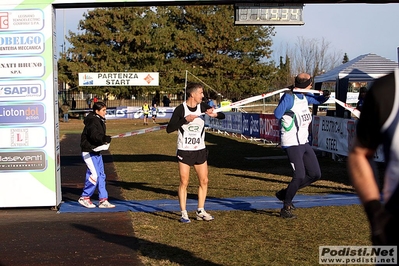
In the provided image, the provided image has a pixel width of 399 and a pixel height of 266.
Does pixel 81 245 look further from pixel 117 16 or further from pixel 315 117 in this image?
pixel 117 16

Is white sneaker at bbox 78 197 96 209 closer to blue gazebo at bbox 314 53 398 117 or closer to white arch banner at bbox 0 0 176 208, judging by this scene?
white arch banner at bbox 0 0 176 208

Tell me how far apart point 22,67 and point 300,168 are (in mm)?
4686

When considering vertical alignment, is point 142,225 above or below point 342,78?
below

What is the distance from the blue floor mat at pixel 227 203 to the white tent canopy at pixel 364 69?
28.7 ft

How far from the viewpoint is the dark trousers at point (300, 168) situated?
849 cm

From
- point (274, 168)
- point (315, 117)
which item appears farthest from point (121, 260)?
point (315, 117)

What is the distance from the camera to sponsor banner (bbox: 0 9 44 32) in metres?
9.50

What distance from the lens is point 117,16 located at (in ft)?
183

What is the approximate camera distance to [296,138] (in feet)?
28.0

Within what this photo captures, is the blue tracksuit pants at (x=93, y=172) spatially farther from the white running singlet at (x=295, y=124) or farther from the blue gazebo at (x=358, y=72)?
the blue gazebo at (x=358, y=72)

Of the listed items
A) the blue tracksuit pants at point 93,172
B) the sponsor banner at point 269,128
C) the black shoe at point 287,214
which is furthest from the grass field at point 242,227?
the sponsor banner at point 269,128

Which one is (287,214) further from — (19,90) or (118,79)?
(118,79)

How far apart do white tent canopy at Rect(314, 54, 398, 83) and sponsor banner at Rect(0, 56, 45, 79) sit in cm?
1133

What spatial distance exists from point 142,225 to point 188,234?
2.92 ft
